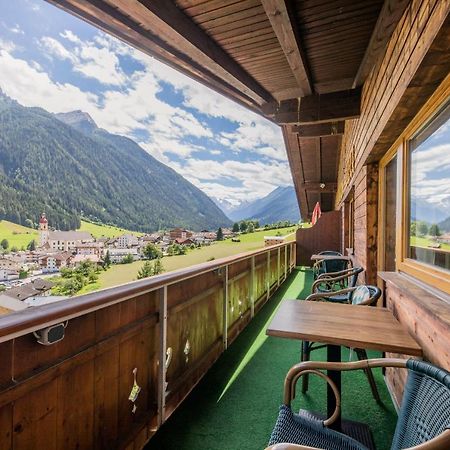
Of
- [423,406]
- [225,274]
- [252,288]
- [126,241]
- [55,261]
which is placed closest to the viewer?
[423,406]

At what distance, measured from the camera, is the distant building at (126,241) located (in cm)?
239

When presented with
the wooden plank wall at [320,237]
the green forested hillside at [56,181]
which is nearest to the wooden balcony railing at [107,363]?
the green forested hillside at [56,181]

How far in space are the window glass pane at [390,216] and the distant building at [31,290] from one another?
2.81m

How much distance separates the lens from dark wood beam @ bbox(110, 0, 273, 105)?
1700 mm

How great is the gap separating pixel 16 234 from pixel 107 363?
0.86 m

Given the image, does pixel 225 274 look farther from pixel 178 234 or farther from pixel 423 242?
pixel 423 242

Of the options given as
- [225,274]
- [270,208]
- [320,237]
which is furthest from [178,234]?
[270,208]

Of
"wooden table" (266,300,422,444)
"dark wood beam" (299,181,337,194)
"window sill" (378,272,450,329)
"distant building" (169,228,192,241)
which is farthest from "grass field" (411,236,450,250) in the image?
"dark wood beam" (299,181,337,194)

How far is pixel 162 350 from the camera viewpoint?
1976 millimetres

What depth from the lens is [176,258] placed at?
106 inches

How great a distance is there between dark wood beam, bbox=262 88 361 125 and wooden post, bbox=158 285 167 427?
8.83 feet

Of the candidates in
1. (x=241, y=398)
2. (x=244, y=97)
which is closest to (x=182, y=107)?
(x=244, y=97)

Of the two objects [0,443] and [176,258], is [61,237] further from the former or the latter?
[0,443]

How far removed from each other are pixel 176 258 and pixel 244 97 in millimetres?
2028
